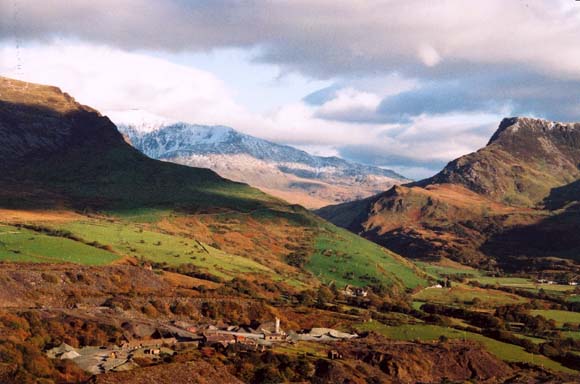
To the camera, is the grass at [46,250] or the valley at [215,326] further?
the grass at [46,250]

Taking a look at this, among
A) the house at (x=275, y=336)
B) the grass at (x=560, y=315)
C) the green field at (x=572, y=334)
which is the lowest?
the house at (x=275, y=336)

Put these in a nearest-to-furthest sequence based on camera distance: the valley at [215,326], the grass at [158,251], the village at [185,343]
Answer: the village at [185,343], the valley at [215,326], the grass at [158,251]

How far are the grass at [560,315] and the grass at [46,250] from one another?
95.1 metres

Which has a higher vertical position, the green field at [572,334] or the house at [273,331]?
the green field at [572,334]

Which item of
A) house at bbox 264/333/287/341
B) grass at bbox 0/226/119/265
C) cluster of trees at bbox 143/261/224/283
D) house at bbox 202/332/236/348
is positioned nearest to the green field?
house at bbox 264/333/287/341

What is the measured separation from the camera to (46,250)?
161 metres

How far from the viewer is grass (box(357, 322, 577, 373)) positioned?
12238 cm

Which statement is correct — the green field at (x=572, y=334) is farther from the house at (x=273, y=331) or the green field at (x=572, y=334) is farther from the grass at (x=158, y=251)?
the grass at (x=158, y=251)

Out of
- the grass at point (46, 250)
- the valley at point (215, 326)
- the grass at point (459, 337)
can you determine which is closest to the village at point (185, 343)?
the valley at point (215, 326)

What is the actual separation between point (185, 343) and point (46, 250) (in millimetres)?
68509

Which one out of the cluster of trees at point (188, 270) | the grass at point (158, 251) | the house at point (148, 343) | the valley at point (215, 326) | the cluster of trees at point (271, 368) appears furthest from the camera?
the grass at point (158, 251)

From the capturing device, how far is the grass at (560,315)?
17212 centimetres

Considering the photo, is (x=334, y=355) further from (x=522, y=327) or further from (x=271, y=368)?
(x=522, y=327)

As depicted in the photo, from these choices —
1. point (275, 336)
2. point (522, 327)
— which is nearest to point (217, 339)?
point (275, 336)
